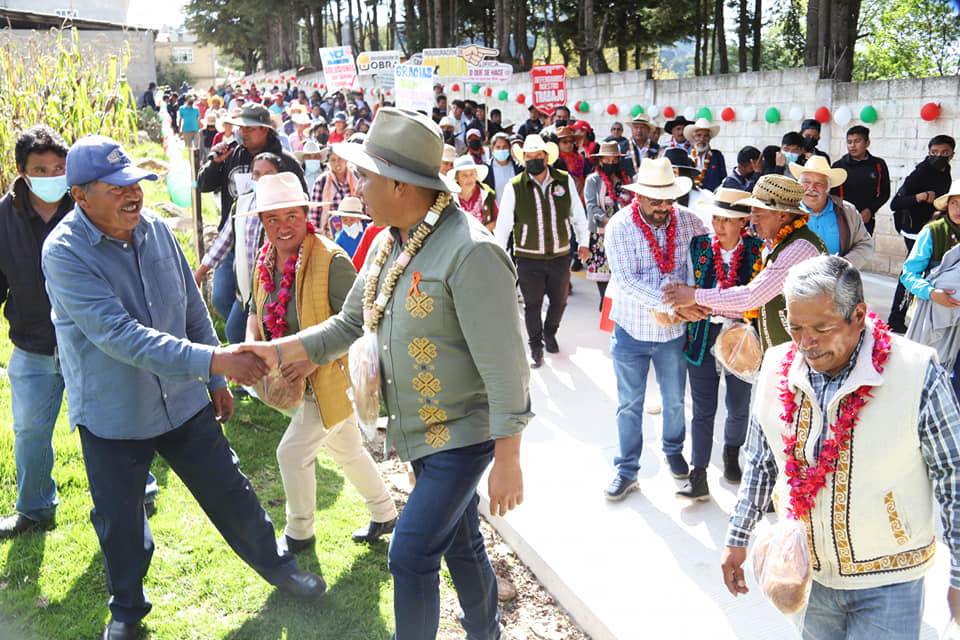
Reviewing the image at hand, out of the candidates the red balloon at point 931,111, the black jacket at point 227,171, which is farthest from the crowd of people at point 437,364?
the red balloon at point 931,111

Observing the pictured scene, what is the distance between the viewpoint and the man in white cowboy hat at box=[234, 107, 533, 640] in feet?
9.38

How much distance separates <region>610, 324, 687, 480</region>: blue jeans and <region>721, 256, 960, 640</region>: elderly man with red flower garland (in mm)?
2269

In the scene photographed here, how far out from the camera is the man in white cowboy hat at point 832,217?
5.91 m

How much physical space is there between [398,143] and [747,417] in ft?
10.6

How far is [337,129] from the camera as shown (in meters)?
16.1

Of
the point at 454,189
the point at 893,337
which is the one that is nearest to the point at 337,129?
the point at 454,189

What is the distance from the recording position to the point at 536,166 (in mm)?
7652

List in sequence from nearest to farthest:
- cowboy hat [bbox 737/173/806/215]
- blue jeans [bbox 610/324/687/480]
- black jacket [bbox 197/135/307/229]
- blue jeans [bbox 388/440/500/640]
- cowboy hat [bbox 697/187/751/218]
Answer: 1. blue jeans [bbox 388/440/500/640]
2. cowboy hat [bbox 737/173/806/215]
3. cowboy hat [bbox 697/187/751/218]
4. blue jeans [bbox 610/324/687/480]
5. black jacket [bbox 197/135/307/229]

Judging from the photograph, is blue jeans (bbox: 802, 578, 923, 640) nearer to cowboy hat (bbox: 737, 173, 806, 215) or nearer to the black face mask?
cowboy hat (bbox: 737, 173, 806, 215)

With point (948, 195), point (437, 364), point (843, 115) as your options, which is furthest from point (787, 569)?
point (843, 115)

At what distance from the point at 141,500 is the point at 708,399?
3.16 m

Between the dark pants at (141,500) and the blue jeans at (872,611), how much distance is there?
2.36 metres

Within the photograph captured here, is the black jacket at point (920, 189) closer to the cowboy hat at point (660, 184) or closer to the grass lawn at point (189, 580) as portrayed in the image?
the cowboy hat at point (660, 184)

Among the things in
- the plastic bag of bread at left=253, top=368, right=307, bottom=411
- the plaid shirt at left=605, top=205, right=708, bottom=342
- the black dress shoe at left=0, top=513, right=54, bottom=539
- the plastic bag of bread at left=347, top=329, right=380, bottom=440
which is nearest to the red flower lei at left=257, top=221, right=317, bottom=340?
the plastic bag of bread at left=253, top=368, right=307, bottom=411
